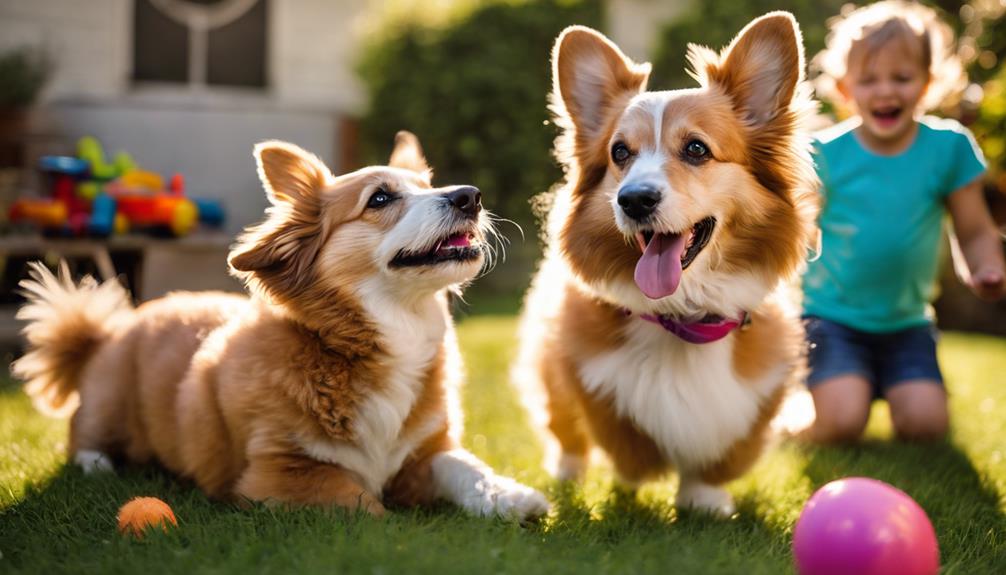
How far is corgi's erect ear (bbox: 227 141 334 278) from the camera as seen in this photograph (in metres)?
2.53

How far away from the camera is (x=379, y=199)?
2.66 meters

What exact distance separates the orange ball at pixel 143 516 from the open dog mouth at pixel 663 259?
141 centimetres

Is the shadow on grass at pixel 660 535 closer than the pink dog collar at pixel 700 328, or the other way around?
the shadow on grass at pixel 660 535

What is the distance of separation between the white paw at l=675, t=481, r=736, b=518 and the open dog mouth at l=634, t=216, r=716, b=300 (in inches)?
26.8

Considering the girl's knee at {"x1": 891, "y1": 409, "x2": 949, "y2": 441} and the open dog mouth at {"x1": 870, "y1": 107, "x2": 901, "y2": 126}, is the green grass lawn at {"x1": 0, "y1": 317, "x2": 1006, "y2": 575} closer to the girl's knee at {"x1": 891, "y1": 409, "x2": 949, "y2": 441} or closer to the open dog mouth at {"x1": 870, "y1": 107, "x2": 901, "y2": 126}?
the girl's knee at {"x1": 891, "y1": 409, "x2": 949, "y2": 441}

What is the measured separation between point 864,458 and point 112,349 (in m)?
2.70

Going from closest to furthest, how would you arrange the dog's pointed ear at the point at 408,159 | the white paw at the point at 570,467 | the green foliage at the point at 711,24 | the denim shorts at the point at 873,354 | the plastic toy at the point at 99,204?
the dog's pointed ear at the point at 408,159 < the white paw at the point at 570,467 < the denim shorts at the point at 873,354 < the plastic toy at the point at 99,204 < the green foliage at the point at 711,24

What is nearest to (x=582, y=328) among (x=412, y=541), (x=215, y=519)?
(x=412, y=541)

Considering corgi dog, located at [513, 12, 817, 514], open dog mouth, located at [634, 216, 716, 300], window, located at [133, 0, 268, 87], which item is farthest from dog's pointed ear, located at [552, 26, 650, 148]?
window, located at [133, 0, 268, 87]

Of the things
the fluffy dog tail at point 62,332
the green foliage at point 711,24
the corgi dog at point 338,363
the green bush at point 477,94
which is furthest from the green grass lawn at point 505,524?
the green foliage at point 711,24

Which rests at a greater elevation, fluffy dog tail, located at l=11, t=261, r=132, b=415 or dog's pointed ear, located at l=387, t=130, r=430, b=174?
dog's pointed ear, located at l=387, t=130, r=430, b=174

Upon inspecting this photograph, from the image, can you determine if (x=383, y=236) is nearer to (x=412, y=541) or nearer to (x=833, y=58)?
(x=412, y=541)

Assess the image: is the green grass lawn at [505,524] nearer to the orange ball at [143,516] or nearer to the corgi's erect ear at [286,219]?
the orange ball at [143,516]

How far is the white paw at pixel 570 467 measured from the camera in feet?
10.4
